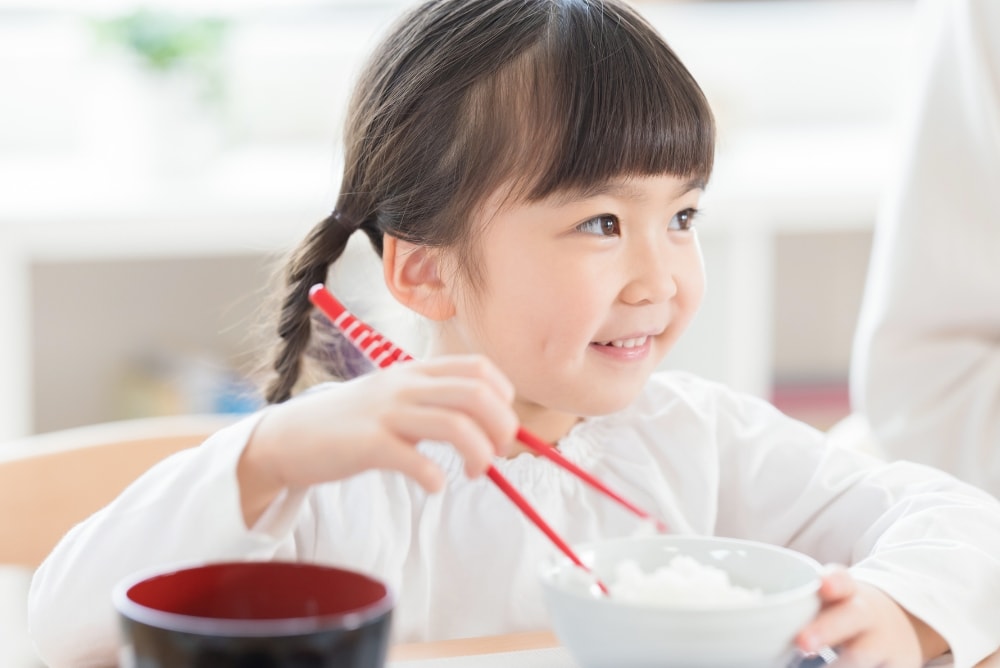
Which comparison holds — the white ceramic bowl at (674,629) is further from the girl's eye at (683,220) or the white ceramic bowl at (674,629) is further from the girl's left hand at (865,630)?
the girl's eye at (683,220)

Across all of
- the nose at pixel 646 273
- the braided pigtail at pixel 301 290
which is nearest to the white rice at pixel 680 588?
the nose at pixel 646 273

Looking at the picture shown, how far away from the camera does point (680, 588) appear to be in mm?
636

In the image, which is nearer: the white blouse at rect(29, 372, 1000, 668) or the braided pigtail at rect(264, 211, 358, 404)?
the white blouse at rect(29, 372, 1000, 668)

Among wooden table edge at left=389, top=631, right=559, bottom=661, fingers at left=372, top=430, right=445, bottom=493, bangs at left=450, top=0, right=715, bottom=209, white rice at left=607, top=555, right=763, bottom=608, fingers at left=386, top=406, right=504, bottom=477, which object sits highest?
bangs at left=450, top=0, right=715, bottom=209

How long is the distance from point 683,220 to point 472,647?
1.23ft

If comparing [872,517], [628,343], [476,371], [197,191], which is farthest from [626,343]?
[197,191]

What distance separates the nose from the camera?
3.04ft

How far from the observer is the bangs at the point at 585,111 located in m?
0.92

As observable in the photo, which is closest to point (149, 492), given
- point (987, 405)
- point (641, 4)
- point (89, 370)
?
point (987, 405)

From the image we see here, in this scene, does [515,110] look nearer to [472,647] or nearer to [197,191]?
[472,647]

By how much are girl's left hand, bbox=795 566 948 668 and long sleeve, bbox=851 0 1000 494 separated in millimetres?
395

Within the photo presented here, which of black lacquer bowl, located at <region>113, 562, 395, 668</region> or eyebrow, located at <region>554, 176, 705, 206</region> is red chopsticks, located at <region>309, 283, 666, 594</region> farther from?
eyebrow, located at <region>554, 176, 705, 206</region>

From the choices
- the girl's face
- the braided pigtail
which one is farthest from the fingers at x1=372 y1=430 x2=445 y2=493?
the braided pigtail

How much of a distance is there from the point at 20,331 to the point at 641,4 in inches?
54.7
